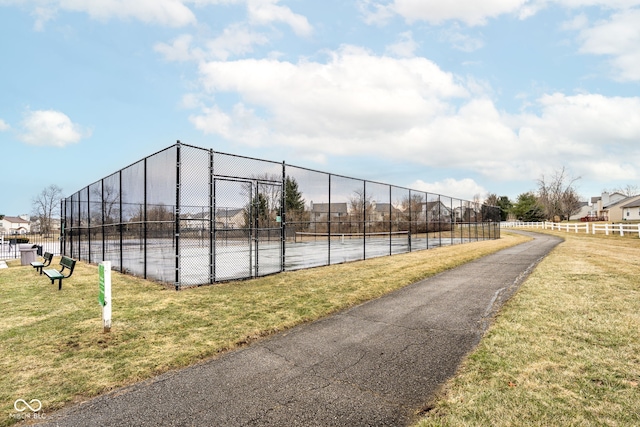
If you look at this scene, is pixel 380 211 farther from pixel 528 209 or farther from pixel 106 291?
pixel 528 209

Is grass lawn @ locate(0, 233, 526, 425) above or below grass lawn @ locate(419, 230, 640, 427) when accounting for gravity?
below

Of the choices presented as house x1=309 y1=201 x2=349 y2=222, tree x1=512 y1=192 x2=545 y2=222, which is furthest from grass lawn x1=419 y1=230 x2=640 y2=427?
tree x1=512 y1=192 x2=545 y2=222

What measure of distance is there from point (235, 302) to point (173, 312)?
1100 millimetres

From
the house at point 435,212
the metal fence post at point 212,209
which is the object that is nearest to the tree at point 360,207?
the house at point 435,212

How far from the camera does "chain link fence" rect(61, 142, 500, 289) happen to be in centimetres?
845

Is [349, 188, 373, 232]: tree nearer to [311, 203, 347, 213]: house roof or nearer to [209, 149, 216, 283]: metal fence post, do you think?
[311, 203, 347, 213]: house roof

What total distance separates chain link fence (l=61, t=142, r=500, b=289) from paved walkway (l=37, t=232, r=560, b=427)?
4.20m

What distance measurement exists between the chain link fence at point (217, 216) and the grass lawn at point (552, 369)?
19.5 ft

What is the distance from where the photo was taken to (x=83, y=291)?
25.3 feet

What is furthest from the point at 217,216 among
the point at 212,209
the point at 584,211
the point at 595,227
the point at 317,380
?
the point at 584,211

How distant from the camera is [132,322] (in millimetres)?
5312

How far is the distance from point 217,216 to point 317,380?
8731 mm

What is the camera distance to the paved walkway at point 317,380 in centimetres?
279

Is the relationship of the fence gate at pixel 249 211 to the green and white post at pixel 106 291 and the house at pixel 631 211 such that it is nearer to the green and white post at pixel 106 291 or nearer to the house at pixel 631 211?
the green and white post at pixel 106 291
